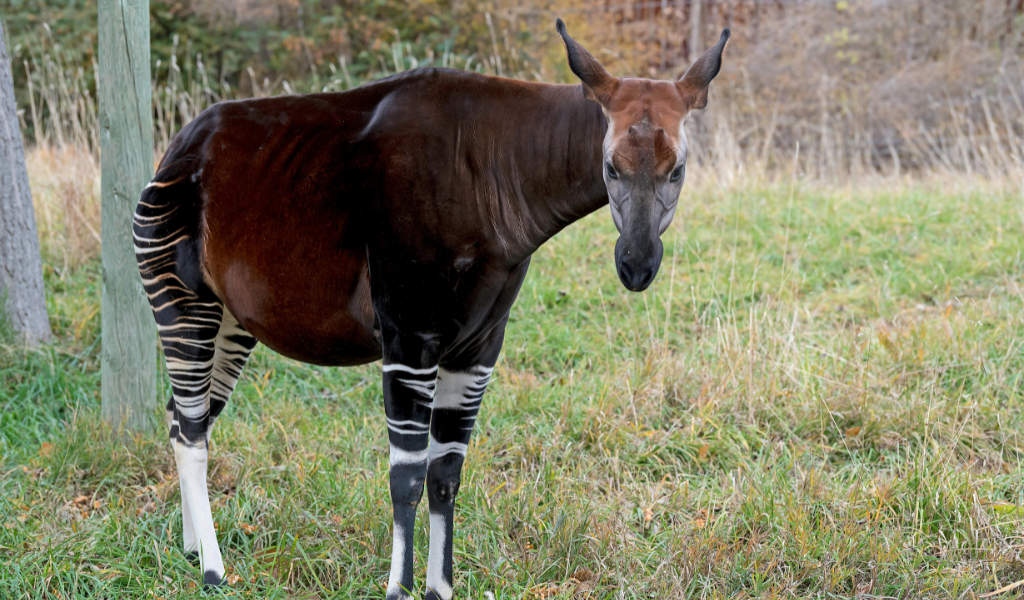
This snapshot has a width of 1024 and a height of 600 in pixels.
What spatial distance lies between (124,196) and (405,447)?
1.93 m

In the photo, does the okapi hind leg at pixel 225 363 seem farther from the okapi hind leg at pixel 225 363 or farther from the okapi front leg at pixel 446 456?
the okapi front leg at pixel 446 456

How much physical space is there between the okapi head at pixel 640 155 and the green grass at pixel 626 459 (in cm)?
119

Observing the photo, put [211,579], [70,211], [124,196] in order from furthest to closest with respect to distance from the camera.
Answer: [70,211] < [124,196] < [211,579]

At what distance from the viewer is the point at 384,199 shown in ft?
7.07

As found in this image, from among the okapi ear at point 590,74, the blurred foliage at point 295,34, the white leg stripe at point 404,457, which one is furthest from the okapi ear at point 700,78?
the blurred foliage at point 295,34

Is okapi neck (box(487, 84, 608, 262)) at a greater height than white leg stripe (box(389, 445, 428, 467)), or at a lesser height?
greater

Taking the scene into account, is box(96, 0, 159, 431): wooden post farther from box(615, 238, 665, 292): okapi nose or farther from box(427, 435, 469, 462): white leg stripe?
box(615, 238, 665, 292): okapi nose

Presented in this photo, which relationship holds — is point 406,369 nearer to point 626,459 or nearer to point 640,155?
point 640,155

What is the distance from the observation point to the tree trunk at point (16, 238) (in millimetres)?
3879

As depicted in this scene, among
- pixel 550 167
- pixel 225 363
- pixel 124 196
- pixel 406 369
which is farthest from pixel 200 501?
pixel 550 167

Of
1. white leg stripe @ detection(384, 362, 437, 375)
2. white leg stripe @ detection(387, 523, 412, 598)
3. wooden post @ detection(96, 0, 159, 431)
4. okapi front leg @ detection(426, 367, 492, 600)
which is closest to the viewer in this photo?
white leg stripe @ detection(384, 362, 437, 375)

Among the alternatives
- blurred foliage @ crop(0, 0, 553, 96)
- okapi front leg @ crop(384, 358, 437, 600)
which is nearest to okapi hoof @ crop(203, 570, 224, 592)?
okapi front leg @ crop(384, 358, 437, 600)

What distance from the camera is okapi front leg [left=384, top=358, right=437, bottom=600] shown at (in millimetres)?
2178

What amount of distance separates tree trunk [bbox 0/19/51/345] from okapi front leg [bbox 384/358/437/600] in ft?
9.21
